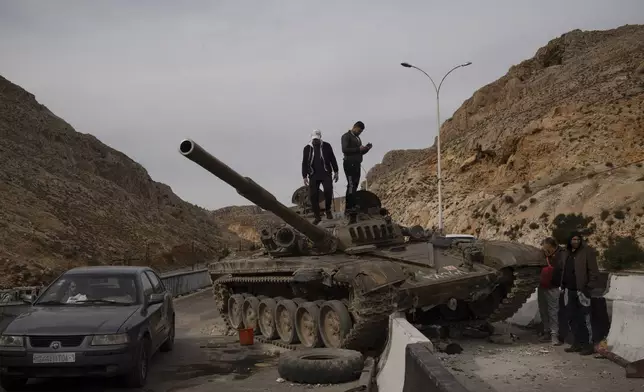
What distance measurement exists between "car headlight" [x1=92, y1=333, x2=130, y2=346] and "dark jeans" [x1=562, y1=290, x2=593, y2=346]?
19.8 feet

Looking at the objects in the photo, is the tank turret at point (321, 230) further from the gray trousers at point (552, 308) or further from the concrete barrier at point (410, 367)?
the concrete barrier at point (410, 367)

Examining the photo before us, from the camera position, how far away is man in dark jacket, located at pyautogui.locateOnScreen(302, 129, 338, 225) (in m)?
13.3

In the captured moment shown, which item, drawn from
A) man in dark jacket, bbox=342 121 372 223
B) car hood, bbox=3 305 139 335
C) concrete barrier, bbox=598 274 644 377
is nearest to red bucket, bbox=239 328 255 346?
man in dark jacket, bbox=342 121 372 223

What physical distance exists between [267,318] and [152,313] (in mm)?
4410

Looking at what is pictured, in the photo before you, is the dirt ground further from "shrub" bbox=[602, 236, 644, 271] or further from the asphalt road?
"shrub" bbox=[602, 236, 644, 271]

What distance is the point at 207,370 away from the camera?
31.2ft

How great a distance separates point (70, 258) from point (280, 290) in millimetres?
23248

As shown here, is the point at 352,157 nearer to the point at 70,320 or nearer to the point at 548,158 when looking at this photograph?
the point at 70,320

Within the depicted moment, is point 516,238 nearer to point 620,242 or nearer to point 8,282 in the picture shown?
point 620,242

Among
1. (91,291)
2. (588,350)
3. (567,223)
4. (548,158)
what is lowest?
(588,350)

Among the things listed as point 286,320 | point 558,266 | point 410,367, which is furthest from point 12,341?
point 558,266

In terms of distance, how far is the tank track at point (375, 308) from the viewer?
9734 millimetres

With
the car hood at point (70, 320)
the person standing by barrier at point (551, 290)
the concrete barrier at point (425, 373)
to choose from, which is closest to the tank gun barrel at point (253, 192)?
the car hood at point (70, 320)

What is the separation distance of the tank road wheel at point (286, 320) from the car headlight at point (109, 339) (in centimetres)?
458
